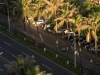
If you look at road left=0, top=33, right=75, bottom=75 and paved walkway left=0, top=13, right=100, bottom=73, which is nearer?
road left=0, top=33, right=75, bottom=75

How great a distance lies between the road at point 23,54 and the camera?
70.4 meters

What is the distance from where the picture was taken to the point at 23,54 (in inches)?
3103

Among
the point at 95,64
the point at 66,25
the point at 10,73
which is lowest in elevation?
the point at 95,64

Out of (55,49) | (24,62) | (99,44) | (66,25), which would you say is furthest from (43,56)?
(24,62)

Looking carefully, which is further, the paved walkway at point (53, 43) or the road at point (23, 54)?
the paved walkway at point (53, 43)

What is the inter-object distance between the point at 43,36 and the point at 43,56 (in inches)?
544

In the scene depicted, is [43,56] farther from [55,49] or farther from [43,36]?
[43,36]

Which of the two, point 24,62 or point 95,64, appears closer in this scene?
point 24,62

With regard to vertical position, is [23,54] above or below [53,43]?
below

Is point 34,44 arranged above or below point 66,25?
below

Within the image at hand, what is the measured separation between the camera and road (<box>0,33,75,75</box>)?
2771 inches

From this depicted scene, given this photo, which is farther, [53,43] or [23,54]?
[53,43]

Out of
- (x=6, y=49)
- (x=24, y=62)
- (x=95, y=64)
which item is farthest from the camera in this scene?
(x=6, y=49)

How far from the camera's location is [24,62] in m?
48.2
